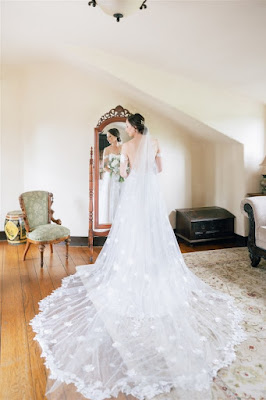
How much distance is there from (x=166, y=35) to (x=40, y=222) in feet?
8.83

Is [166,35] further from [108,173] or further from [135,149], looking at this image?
[108,173]

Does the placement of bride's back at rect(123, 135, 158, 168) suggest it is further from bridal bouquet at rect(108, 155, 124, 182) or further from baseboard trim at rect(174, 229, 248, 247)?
baseboard trim at rect(174, 229, 248, 247)

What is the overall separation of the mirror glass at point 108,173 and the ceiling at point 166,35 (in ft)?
3.37

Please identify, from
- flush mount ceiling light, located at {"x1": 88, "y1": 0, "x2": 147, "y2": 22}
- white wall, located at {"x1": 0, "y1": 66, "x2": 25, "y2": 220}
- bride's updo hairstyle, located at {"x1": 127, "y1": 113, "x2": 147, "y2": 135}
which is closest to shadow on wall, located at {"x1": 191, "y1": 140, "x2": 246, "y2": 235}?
bride's updo hairstyle, located at {"x1": 127, "y1": 113, "x2": 147, "y2": 135}

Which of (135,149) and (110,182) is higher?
(135,149)

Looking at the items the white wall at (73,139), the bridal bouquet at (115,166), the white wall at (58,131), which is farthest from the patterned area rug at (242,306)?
the white wall at (58,131)

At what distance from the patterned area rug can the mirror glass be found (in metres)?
1.26

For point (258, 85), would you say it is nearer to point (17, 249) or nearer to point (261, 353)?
point (261, 353)

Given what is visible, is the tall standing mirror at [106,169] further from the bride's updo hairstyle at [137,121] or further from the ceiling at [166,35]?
the bride's updo hairstyle at [137,121]

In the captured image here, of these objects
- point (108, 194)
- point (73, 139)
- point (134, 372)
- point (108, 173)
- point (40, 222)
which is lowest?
point (134, 372)

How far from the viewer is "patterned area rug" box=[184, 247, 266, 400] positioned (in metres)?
1.88

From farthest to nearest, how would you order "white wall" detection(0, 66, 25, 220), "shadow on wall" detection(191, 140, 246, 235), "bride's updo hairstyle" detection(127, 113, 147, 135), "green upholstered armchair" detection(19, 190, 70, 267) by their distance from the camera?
"white wall" detection(0, 66, 25, 220), "shadow on wall" detection(191, 140, 246, 235), "green upholstered armchair" detection(19, 190, 70, 267), "bride's updo hairstyle" detection(127, 113, 147, 135)

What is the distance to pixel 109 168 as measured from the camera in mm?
4363

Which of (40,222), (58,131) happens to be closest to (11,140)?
(58,131)
